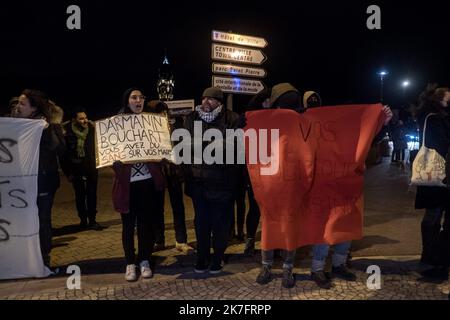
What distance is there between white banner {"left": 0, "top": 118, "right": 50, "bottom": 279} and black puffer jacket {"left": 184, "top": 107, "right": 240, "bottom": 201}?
162 cm

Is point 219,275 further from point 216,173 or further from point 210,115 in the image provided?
point 210,115

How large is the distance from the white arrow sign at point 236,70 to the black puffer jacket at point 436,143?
3.15m

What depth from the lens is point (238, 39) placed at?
6.93m

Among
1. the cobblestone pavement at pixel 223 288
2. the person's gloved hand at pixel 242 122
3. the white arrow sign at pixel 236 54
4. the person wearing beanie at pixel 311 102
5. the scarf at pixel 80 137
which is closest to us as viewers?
the cobblestone pavement at pixel 223 288

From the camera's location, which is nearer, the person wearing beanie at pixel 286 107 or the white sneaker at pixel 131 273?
the person wearing beanie at pixel 286 107

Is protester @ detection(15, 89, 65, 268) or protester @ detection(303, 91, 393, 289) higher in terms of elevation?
protester @ detection(15, 89, 65, 268)

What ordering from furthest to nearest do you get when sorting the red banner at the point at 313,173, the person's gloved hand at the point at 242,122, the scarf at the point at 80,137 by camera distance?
the scarf at the point at 80,137 → the person's gloved hand at the point at 242,122 → the red banner at the point at 313,173

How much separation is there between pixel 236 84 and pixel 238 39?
29.0 inches

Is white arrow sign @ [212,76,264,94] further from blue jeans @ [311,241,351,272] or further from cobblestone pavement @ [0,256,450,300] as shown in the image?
blue jeans @ [311,241,351,272]

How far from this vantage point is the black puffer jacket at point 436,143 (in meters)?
4.30

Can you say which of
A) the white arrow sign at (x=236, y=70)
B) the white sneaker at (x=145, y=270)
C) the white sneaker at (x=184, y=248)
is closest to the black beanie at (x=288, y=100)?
the white sneaker at (x=145, y=270)

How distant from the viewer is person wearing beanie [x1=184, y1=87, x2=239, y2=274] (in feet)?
14.5

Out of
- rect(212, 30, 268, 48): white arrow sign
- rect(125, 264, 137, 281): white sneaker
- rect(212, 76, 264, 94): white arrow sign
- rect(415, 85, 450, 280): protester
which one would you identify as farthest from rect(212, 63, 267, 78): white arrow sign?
rect(125, 264, 137, 281): white sneaker

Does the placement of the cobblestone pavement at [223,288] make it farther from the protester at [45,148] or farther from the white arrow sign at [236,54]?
the white arrow sign at [236,54]
